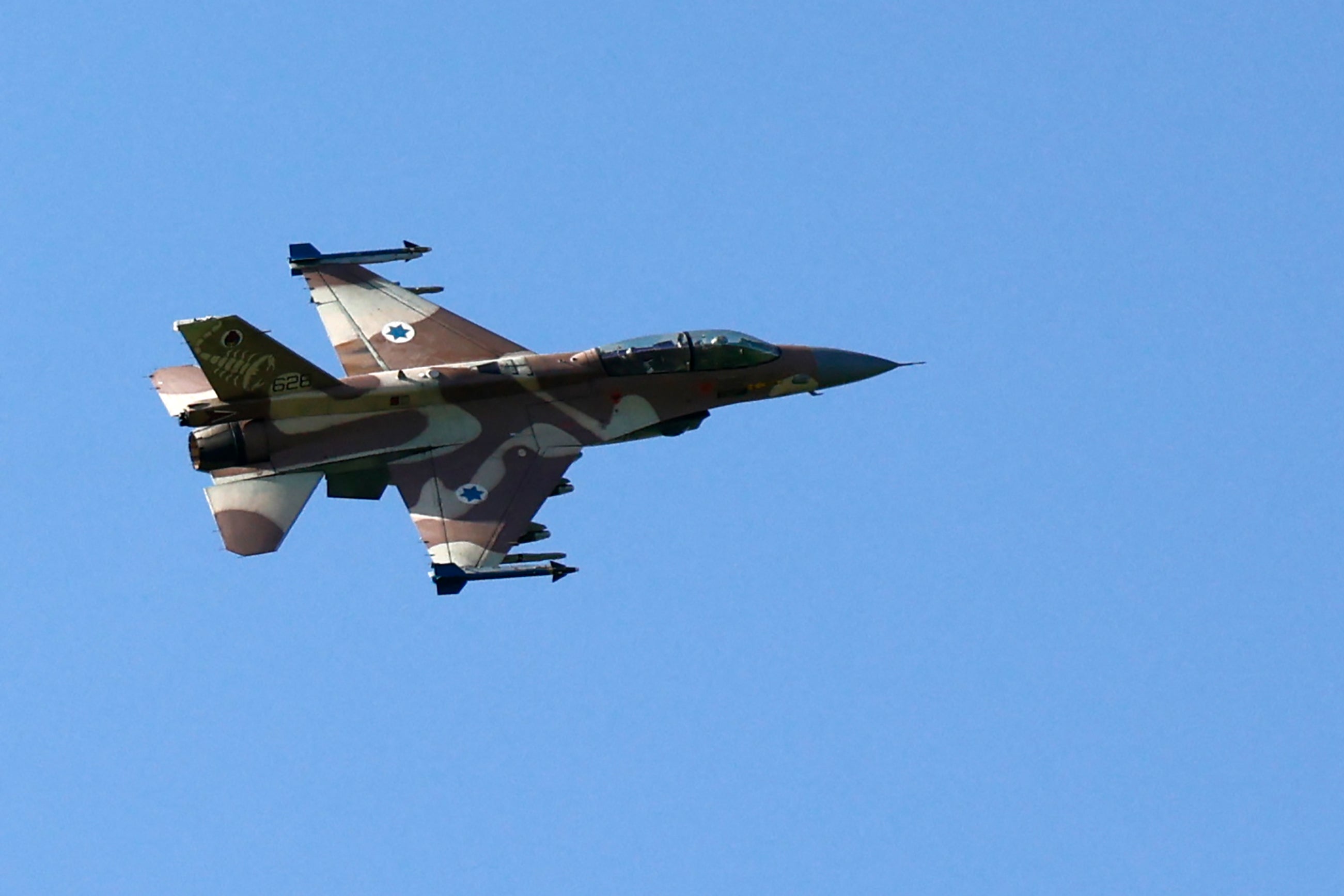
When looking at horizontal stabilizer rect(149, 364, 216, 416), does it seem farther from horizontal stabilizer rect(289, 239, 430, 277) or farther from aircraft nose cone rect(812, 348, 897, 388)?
aircraft nose cone rect(812, 348, 897, 388)

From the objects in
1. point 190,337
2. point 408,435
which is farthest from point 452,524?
point 190,337

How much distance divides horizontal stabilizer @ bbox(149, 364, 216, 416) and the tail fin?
1.12m

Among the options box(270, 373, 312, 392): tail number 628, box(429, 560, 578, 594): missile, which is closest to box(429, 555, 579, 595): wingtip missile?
box(429, 560, 578, 594): missile

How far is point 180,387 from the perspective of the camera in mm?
44562

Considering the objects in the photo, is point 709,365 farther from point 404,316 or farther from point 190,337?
point 190,337

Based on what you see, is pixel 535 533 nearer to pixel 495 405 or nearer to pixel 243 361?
pixel 495 405

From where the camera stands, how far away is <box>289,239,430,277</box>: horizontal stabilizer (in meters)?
47.4

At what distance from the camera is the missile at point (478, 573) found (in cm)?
4119

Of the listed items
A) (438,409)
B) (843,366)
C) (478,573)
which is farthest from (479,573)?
(843,366)

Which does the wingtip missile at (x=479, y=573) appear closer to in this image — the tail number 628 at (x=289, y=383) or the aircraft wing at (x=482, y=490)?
the aircraft wing at (x=482, y=490)

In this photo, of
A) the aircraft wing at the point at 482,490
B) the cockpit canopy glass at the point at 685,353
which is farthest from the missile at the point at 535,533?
the cockpit canopy glass at the point at 685,353

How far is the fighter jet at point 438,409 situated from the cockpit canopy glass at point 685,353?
0.10 ft

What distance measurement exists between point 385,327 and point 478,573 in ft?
23.0

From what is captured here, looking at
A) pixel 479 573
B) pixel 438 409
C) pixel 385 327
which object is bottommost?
pixel 479 573
